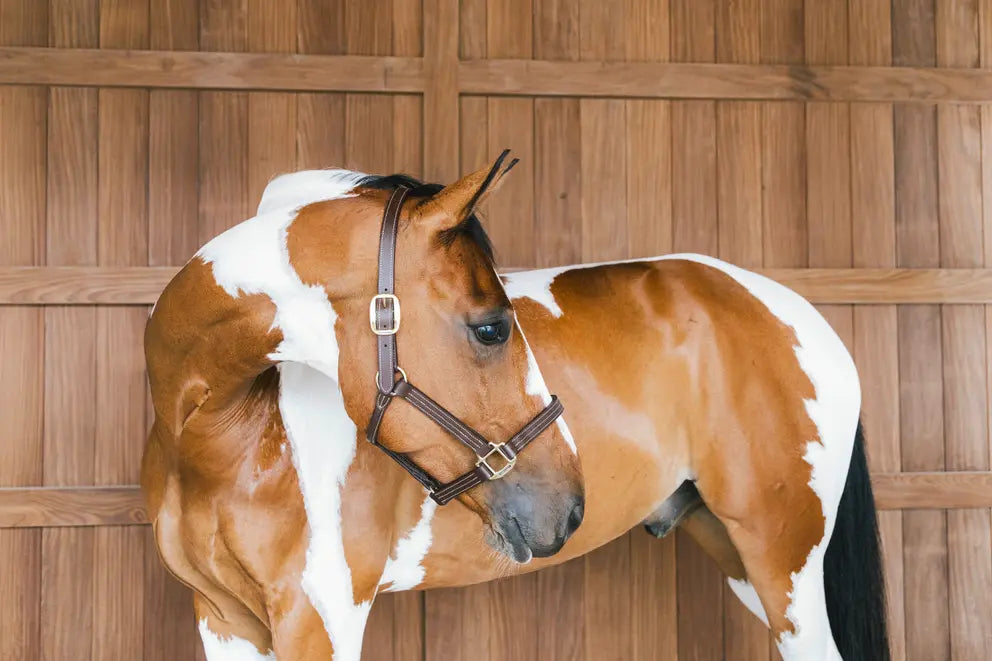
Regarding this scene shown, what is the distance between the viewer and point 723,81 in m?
2.28

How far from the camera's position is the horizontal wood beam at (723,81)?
2.20 m

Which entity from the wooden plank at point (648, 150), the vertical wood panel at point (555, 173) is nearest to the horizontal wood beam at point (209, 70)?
the vertical wood panel at point (555, 173)

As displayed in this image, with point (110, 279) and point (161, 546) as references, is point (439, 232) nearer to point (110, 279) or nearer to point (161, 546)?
point (161, 546)

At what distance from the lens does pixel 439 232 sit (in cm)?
107

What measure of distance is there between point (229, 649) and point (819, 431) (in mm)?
1365

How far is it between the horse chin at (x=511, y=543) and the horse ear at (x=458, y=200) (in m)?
0.47

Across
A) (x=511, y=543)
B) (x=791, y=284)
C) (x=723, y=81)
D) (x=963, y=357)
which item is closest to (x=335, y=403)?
(x=511, y=543)

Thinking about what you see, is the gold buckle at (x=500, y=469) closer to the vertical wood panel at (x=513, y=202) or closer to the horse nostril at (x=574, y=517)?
the horse nostril at (x=574, y=517)

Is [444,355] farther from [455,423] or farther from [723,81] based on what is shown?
[723,81]

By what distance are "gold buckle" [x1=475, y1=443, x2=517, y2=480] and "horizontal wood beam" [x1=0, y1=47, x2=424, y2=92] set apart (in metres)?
1.44

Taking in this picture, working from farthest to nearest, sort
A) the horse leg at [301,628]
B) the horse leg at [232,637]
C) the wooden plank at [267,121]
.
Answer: the wooden plank at [267,121] < the horse leg at [232,637] < the horse leg at [301,628]

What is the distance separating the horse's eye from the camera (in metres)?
1.07

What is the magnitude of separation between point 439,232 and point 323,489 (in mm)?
552

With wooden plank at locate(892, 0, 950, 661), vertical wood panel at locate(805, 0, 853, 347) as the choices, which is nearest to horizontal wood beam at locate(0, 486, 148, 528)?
vertical wood panel at locate(805, 0, 853, 347)
